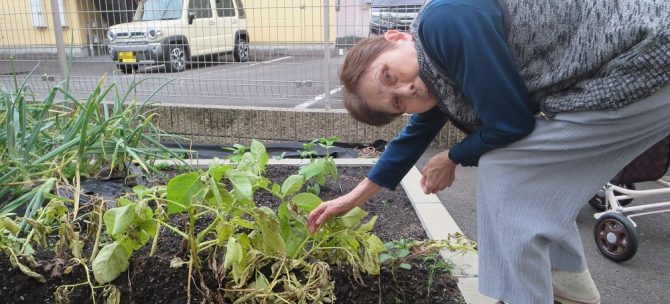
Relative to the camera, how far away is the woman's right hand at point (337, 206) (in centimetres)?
150

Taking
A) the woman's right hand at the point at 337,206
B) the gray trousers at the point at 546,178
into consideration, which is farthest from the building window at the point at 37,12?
the gray trousers at the point at 546,178

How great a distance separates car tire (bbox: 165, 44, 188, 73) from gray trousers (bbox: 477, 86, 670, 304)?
373cm

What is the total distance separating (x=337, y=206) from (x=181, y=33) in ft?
11.3

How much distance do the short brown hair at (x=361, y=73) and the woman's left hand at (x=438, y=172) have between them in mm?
170

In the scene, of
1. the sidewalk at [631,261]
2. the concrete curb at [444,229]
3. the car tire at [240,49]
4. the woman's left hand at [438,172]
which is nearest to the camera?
the woman's left hand at [438,172]

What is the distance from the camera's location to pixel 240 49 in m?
4.45

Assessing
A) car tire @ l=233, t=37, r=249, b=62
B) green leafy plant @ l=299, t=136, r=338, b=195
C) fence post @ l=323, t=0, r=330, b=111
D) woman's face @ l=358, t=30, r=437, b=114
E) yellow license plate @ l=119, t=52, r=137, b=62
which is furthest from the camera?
yellow license plate @ l=119, t=52, r=137, b=62

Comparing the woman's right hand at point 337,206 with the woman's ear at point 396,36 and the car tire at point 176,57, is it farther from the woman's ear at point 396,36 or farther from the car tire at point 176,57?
the car tire at point 176,57

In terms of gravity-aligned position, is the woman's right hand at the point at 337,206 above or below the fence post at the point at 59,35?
below

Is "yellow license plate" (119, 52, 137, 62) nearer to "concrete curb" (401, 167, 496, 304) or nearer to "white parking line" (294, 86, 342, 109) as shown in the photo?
"white parking line" (294, 86, 342, 109)

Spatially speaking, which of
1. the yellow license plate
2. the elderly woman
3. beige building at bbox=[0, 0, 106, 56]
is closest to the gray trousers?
the elderly woman

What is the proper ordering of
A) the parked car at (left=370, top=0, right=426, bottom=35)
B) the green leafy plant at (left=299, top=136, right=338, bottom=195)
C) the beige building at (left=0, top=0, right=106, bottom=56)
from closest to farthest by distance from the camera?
the green leafy plant at (left=299, top=136, right=338, bottom=195) < the parked car at (left=370, top=0, right=426, bottom=35) < the beige building at (left=0, top=0, right=106, bottom=56)

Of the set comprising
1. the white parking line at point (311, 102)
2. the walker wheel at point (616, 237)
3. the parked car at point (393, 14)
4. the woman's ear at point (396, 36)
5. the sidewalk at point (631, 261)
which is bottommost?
the sidewalk at point (631, 261)

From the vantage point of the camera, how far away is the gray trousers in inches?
44.5
